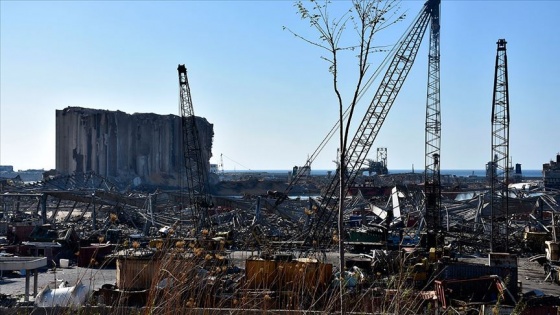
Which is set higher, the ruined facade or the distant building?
the ruined facade

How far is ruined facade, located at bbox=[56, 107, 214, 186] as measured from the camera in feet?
339

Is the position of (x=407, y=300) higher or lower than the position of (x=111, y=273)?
higher

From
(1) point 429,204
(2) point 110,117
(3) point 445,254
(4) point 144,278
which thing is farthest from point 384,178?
(4) point 144,278

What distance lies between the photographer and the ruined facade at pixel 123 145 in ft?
339

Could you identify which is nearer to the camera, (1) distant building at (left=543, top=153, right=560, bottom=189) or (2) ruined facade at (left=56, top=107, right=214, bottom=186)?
(1) distant building at (left=543, top=153, right=560, bottom=189)

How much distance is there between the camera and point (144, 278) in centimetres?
1352

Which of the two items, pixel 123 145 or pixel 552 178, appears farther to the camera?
pixel 123 145

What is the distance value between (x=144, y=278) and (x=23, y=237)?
22.8 metres

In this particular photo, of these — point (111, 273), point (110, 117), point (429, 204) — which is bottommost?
point (111, 273)

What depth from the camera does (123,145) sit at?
114 m

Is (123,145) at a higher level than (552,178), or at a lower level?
higher

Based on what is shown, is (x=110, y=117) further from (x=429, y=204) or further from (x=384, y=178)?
(x=429, y=204)

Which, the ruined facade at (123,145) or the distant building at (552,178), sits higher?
the ruined facade at (123,145)

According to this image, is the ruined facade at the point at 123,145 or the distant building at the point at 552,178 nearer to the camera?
the distant building at the point at 552,178
